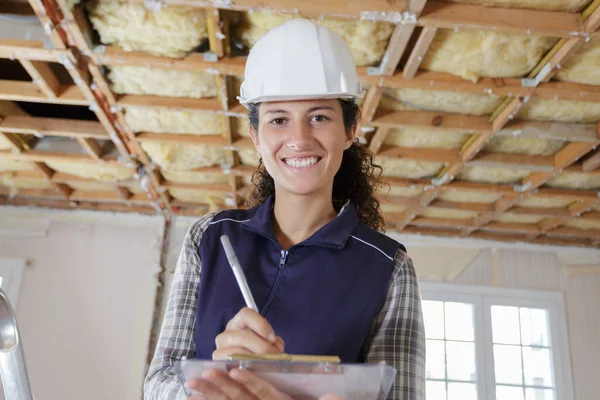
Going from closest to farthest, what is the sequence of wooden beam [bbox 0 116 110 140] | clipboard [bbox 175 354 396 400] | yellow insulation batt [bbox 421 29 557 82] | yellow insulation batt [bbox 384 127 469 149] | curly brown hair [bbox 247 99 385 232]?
clipboard [bbox 175 354 396 400] → curly brown hair [bbox 247 99 385 232] → yellow insulation batt [bbox 421 29 557 82] → yellow insulation batt [bbox 384 127 469 149] → wooden beam [bbox 0 116 110 140]

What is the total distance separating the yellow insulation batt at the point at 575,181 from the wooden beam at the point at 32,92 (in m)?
3.55

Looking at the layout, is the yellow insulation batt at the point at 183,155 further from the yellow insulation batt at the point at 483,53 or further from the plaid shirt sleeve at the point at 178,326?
the plaid shirt sleeve at the point at 178,326

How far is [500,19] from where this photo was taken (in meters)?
2.59

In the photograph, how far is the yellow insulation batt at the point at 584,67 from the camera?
2852 millimetres

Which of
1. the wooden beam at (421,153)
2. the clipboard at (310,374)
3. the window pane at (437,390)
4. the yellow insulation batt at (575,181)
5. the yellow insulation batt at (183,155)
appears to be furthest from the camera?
the window pane at (437,390)

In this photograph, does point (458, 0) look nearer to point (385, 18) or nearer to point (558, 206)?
point (385, 18)

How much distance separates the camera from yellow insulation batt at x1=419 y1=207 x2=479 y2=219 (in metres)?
5.41

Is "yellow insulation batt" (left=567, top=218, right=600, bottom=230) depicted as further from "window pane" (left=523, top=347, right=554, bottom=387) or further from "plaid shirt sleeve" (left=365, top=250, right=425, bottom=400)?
"plaid shirt sleeve" (left=365, top=250, right=425, bottom=400)

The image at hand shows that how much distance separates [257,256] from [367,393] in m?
0.47

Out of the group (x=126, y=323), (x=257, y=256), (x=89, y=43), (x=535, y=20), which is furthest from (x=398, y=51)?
Result: (x=126, y=323)

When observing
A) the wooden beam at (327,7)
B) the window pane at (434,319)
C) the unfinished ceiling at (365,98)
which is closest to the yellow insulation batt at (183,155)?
the unfinished ceiling at (365,98)

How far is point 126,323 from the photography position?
5512mm

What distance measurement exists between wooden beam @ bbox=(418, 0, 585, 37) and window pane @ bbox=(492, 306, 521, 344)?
3.73 m

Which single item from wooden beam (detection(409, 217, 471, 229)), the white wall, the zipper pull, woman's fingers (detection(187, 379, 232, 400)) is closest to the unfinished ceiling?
wooden beam (detection(409, 217, 471, 229))
